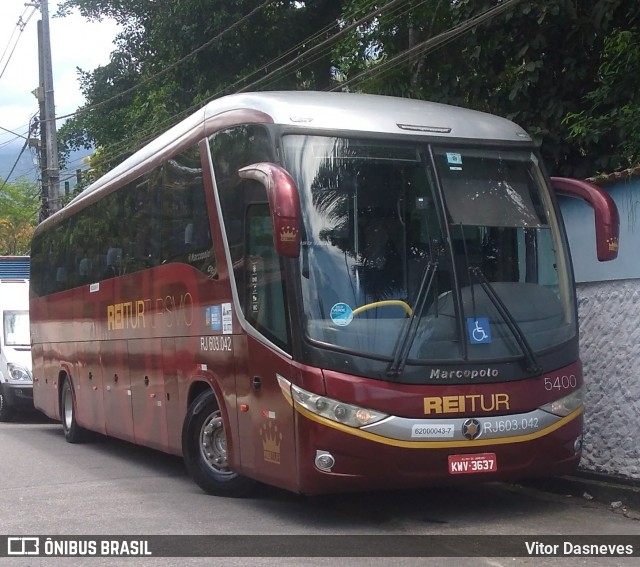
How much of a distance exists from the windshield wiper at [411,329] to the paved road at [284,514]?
1.27m

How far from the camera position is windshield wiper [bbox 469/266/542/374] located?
7.74 metres

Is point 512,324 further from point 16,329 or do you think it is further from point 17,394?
point 16,329

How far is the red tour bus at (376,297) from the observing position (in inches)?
290

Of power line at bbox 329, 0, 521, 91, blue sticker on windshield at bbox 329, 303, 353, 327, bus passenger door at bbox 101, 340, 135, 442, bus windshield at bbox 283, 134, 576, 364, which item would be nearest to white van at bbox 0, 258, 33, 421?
bus passenger door at bbox 101, 340, 135, 442

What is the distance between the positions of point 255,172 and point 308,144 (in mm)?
573

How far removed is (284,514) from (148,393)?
333 cm

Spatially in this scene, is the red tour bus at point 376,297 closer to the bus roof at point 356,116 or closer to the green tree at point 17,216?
the bus roof at point 356,116

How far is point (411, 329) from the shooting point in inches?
294

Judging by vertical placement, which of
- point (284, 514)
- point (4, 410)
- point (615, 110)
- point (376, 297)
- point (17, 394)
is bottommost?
point (284, 514)

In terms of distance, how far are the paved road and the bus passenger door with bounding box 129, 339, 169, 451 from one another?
50cm

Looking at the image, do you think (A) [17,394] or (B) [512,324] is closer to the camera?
(B) [512,324]

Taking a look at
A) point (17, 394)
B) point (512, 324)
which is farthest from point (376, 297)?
point (17, 394)

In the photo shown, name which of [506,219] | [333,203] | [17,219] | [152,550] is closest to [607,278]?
[506,219]

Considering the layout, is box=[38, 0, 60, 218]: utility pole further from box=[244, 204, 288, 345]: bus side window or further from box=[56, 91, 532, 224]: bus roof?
box=[244, 204, 288, 345]: bus side window
